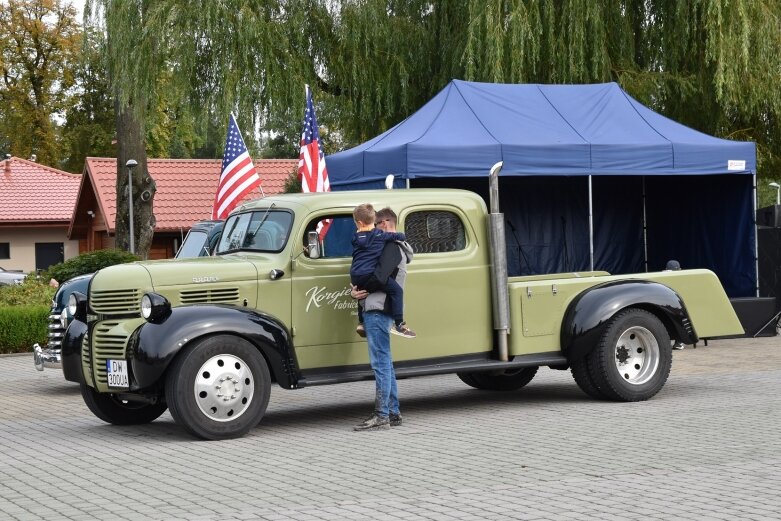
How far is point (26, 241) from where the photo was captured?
5047 centimetres

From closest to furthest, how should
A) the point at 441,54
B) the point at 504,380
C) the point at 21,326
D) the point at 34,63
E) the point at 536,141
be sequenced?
the point at 504,380 < the point at 536,141 < the point at 21,326 < the point at 441,54 < the point at 34,63

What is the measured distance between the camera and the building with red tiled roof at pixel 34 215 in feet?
163

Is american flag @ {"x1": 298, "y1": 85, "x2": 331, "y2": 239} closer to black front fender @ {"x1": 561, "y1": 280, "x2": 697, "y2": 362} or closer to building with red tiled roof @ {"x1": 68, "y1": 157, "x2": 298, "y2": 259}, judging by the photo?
black front fender @ {"x1": 561, "y1": 280, "x2": 697, "y2": 362}

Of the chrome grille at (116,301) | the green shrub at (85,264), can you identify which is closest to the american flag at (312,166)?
the green shrub at (85,264)

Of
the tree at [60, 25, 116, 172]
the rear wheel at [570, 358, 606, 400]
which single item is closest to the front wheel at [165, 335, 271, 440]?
the rear wheel at [570, 358, 606, 400]

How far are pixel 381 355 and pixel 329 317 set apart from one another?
24.0 inches

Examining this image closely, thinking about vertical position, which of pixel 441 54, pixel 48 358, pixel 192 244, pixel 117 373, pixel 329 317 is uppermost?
pixel 441 54

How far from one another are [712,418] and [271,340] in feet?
11.8

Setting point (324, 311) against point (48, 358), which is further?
point (48, 358)

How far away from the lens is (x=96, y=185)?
131 feet

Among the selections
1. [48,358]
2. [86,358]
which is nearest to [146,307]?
[86,358]

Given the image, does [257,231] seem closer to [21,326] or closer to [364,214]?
[364,214]

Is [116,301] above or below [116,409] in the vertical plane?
above

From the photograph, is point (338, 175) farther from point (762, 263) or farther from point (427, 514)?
point (427, 514)
